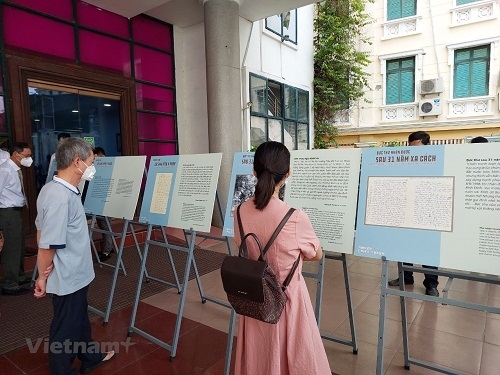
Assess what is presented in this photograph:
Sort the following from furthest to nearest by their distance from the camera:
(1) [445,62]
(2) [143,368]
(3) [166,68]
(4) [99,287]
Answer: (1) [445,62]
(3) [166,68]
(4) [99,287]
(2) [143,368]

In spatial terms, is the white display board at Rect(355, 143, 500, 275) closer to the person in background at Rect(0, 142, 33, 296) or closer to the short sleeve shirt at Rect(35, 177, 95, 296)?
the short sleeve shirt at Rect(35, 177, 95, 296)

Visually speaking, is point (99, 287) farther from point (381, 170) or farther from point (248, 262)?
point (381, 170)

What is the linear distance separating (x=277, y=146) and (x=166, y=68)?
20.5ft

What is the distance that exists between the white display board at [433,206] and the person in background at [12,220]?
359 centimetres

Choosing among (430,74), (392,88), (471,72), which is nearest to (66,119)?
(392,88)

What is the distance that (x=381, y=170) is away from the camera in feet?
6.14

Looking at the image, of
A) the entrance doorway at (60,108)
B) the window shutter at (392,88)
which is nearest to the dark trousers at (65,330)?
the entrance doorway at (60,108)

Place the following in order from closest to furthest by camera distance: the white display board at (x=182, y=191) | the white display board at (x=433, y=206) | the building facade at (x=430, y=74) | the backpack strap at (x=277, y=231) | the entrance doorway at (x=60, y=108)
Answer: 1. the backpack strap at (x=277, y=231)
2. the white display board at (x=433, y=206)
3. the white display board at (x=182, y=191)
4. the entrance doorway at (x=60, y=108)
5. the building facade at (x=430, y=74)

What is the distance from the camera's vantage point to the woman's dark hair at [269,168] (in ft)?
4.54

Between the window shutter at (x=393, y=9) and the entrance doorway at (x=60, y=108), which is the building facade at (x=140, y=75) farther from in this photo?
the window shutter at (x=393, y=9)

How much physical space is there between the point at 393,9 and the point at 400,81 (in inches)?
95.4

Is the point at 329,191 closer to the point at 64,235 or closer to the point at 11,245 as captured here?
the point at 64,235

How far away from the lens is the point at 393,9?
36.2 feet

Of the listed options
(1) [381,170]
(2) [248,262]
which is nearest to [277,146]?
(2) [248,262]
